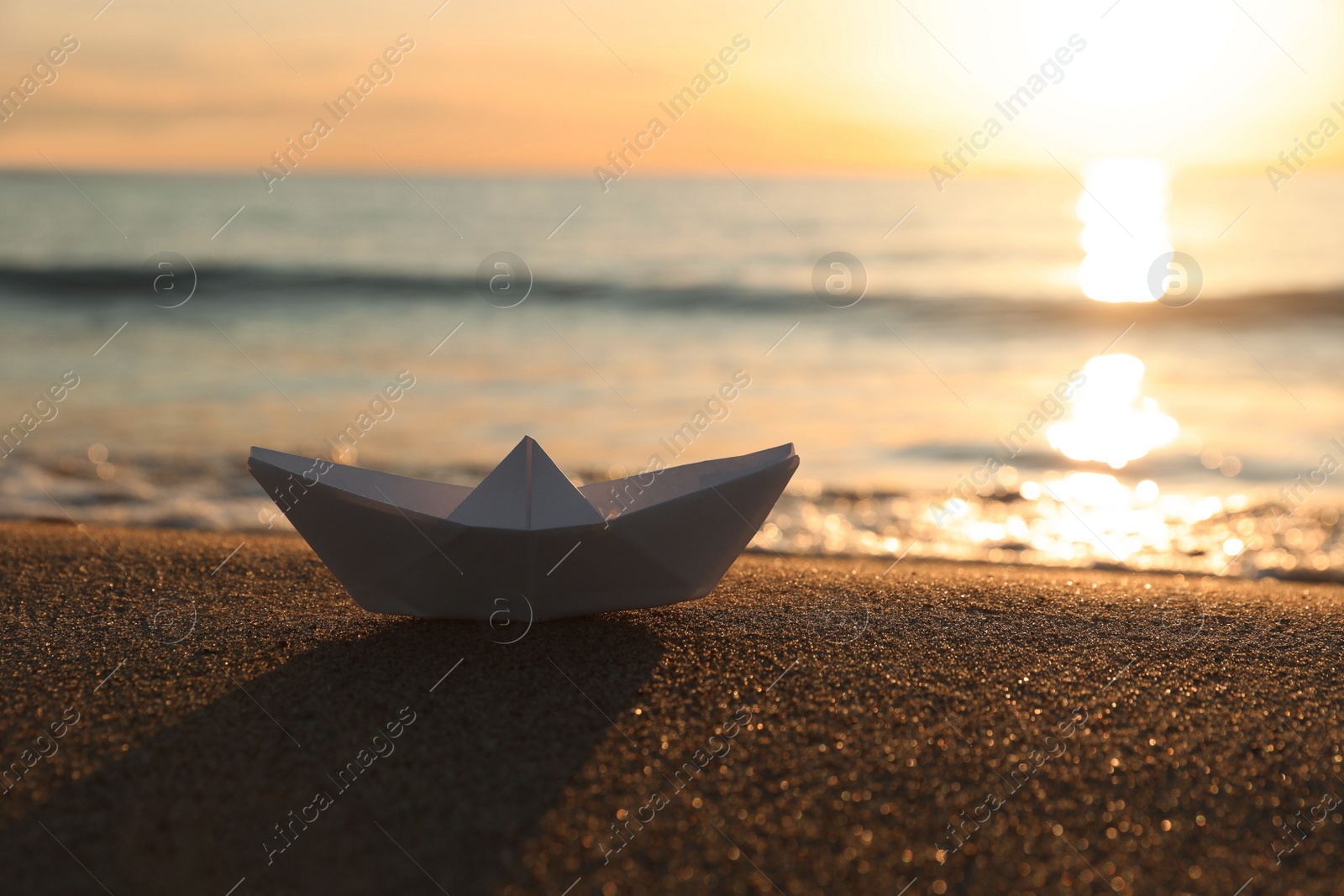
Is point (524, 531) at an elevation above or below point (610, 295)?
above

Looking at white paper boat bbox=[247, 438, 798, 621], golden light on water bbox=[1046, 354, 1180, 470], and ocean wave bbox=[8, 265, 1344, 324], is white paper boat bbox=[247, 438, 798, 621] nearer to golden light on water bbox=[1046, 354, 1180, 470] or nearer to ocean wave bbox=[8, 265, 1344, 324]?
golden light on water bbox=[1046, 354, 1180, 470]

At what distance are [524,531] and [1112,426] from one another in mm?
7088

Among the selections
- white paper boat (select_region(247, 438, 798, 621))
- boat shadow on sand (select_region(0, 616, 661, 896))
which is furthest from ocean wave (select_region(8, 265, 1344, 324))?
boat shadow on sand (select_region(0, 616, 661, 896))

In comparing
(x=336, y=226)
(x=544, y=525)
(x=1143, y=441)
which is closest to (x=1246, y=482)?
(x=1143, y=441)

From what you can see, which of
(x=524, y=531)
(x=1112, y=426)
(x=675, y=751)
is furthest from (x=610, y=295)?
(x=675, y=751)

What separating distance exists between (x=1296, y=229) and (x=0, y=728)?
31310 millimetres

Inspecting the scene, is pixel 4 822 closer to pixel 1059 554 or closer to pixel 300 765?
pixel 300 765

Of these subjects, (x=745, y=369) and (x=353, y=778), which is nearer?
(x=353, y=778)

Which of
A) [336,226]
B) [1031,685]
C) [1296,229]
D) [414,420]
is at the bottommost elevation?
[336,226]

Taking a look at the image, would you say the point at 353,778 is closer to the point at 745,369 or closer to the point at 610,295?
the point at 745,369

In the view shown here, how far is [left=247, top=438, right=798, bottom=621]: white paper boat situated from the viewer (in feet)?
8.16

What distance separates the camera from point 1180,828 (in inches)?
78.9

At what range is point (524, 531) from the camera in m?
2.45

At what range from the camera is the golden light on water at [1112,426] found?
7395 mm
